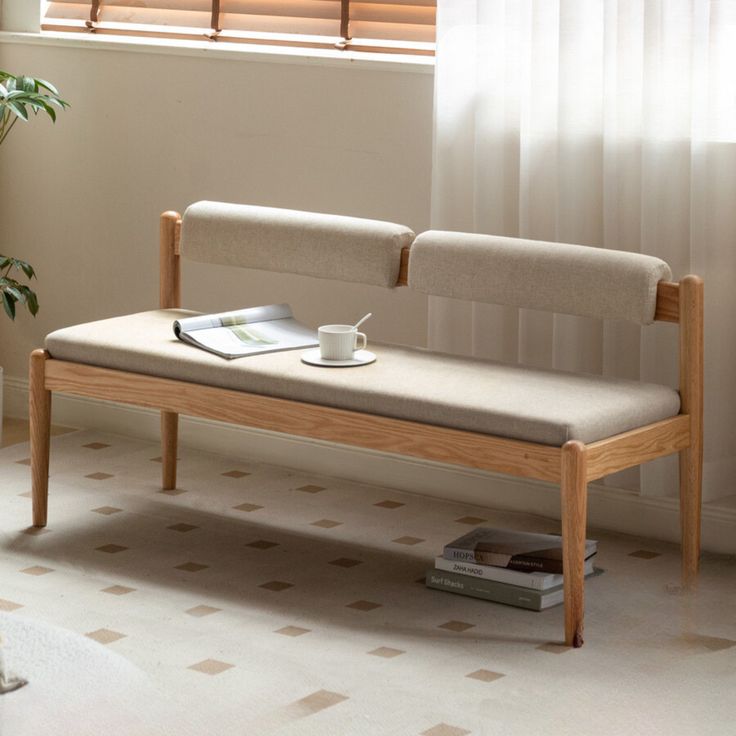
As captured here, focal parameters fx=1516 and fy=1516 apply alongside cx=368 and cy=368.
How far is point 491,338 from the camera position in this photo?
3.91 m

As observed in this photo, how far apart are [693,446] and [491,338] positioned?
702 mm

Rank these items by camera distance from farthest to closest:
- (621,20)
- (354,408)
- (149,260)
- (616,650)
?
(149,260) → (621,20) → (354,408) → (616,650)

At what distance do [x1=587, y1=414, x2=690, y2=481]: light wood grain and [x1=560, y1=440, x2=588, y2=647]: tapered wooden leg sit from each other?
0.05 m

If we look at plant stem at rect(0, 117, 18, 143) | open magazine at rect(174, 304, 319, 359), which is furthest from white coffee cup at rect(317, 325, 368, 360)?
plant stem at rect(0, 117, 18, 143)

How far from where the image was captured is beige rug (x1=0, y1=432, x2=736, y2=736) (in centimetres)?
273

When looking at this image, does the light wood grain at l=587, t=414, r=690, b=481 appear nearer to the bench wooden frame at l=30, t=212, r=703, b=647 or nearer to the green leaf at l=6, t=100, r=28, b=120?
the bench wooden frame at l=30, t=212, r=703, b=647

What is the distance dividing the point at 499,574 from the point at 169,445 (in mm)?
1178

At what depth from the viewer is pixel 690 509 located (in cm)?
344

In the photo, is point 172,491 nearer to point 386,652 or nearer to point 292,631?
point 292,631

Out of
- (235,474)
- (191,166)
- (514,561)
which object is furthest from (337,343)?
(191,166)

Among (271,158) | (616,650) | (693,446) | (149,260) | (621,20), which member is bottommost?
(616,650)

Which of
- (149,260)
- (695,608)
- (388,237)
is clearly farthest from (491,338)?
(149,260)

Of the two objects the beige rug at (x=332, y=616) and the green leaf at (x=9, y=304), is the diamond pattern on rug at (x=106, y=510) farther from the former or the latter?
the green leaf at (x=9, y=304)

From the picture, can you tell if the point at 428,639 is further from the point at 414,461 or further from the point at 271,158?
the point at 271,158
